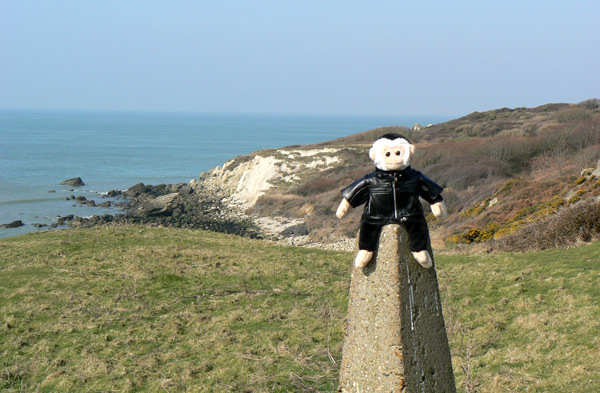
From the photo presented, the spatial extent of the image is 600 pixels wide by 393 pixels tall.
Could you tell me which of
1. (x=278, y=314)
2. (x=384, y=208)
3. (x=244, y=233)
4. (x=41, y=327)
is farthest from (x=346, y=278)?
(x=244, y=233)

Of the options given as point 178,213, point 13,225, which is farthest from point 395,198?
point 13,225

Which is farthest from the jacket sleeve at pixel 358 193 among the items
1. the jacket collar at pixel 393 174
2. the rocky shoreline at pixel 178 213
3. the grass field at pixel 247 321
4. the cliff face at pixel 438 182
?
the rocky shoreline at pixel 178 213

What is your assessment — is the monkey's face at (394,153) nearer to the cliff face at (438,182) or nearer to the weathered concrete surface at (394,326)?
the weathered concrete surface at (394,326)

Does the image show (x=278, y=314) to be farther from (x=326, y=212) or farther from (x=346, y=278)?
(x=326, y=212)

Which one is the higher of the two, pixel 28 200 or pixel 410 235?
pixel 410 235

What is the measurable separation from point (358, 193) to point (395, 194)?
334mm

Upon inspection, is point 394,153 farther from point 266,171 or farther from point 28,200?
point 28,200

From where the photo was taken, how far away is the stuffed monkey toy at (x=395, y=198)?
4250mm

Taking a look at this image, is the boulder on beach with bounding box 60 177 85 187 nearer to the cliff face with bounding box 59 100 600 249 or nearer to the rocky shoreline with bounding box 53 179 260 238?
the rocky shoreline with bounding box 53 179 260 238

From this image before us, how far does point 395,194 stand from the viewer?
170 inches

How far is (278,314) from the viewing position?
11867 millimetres

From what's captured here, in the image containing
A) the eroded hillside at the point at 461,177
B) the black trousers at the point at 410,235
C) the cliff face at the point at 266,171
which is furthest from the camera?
the cliff face at the point at 266,171

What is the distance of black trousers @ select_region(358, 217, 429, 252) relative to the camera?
13.9 ft

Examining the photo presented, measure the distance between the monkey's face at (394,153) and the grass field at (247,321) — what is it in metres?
3.42
